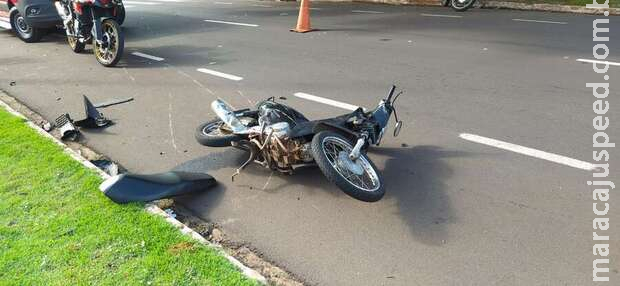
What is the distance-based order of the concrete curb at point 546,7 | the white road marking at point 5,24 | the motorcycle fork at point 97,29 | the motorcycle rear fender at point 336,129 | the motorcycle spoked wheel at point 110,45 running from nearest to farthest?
1. the motorcycle rear fender at point 336,129
2. the motorcycle spoked wheel at point 110,45
3. the motorcycle fork at point 97,29
4. the white road marking at point 5,24
5. the concrete curb at point 546,7

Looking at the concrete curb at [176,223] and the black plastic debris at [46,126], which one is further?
the black plastic debris at [46,126]

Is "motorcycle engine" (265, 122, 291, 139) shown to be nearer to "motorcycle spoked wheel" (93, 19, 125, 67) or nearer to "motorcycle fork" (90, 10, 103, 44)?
"motorcycle spoked wheel" (93, 19, 125, 67)

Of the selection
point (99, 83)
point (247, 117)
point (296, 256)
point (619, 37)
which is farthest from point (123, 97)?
point (619, 37)

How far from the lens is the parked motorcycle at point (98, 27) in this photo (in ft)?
28.3

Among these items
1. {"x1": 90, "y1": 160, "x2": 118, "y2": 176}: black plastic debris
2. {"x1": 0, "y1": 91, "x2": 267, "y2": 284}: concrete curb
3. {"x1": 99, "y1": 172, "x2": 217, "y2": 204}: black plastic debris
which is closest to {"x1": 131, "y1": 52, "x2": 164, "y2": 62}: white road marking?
{"x1": 0, "y1": 91, "x2": 267, "y2": 284}: concrete curb

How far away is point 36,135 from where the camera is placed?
533cm

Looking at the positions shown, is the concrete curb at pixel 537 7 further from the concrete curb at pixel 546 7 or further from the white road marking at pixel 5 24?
the white road marking at pixel 5 24

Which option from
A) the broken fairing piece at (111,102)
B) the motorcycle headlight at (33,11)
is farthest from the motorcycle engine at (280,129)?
the motorcycle headlight at (33,11)

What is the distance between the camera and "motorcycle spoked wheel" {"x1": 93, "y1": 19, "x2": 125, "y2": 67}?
28.1ft

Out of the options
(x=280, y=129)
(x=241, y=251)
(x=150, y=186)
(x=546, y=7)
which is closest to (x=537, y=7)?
(x=546, y=7)

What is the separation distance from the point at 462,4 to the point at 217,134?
38.8ft

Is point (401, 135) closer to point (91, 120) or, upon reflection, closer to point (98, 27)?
point (91, 120)

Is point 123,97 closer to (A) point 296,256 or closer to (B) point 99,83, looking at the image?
(B) point 99,83

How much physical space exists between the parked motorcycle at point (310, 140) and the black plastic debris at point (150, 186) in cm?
42
